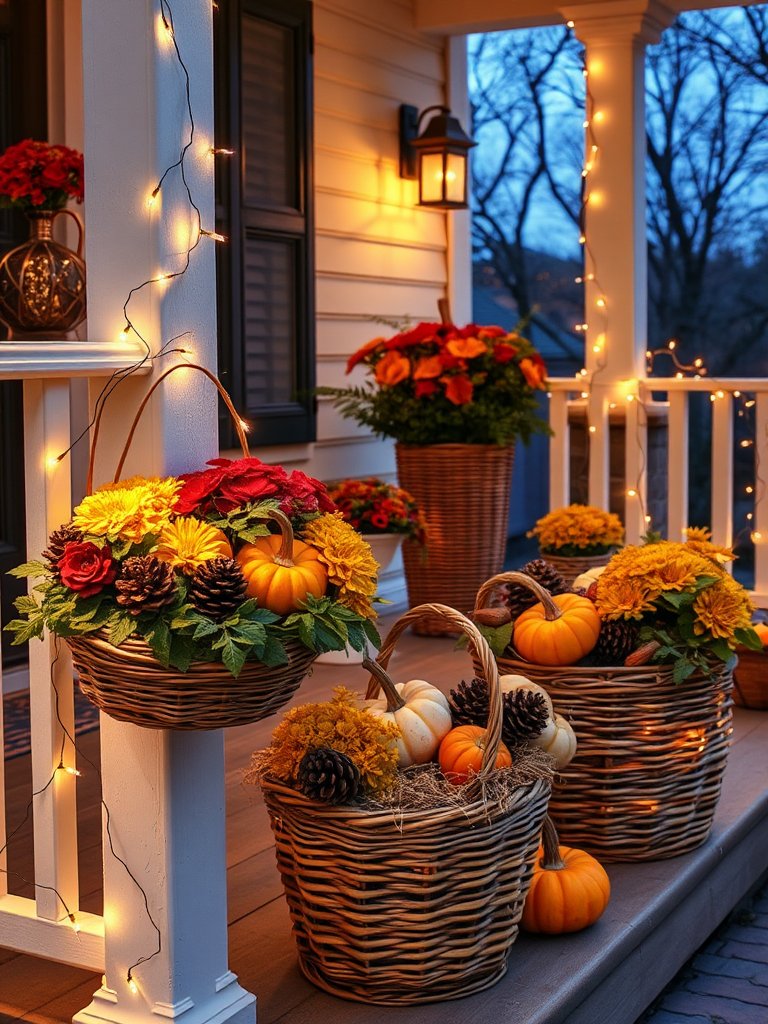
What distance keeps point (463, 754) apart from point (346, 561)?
1.46 feet

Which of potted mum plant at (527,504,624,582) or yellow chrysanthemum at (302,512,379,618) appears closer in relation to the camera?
yellow chrysanthemum at (302,512,379,618)

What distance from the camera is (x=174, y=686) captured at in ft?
5.14

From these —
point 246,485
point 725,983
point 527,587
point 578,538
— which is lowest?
point 725,983

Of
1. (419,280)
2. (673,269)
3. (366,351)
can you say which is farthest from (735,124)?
(366,351)

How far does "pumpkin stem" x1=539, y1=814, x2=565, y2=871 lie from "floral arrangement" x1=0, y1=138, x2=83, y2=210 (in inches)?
72.2

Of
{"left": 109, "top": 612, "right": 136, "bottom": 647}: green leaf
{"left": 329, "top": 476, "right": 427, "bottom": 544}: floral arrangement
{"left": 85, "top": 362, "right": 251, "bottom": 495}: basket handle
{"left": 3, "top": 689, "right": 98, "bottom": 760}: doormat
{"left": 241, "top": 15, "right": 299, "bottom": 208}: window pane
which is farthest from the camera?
{"left": 241, "top": 15, "right": 299, "bottom": 208}: window pane

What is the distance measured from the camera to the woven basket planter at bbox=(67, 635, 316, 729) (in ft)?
5.13


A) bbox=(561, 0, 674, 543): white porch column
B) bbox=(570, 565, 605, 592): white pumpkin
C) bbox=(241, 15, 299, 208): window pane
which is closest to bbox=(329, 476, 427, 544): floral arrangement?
bbox=(241, 15, 299, 208): window pane

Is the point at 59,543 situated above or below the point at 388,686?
above

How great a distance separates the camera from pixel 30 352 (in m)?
1.72

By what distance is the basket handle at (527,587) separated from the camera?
235cm

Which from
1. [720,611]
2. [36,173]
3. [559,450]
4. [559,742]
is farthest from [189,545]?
[559,450]

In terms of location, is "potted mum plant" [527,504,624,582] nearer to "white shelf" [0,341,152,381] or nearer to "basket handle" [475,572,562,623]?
"basket handle" [475,572,562,623]

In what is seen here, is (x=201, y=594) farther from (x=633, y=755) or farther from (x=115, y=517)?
(x=633, y=755)
